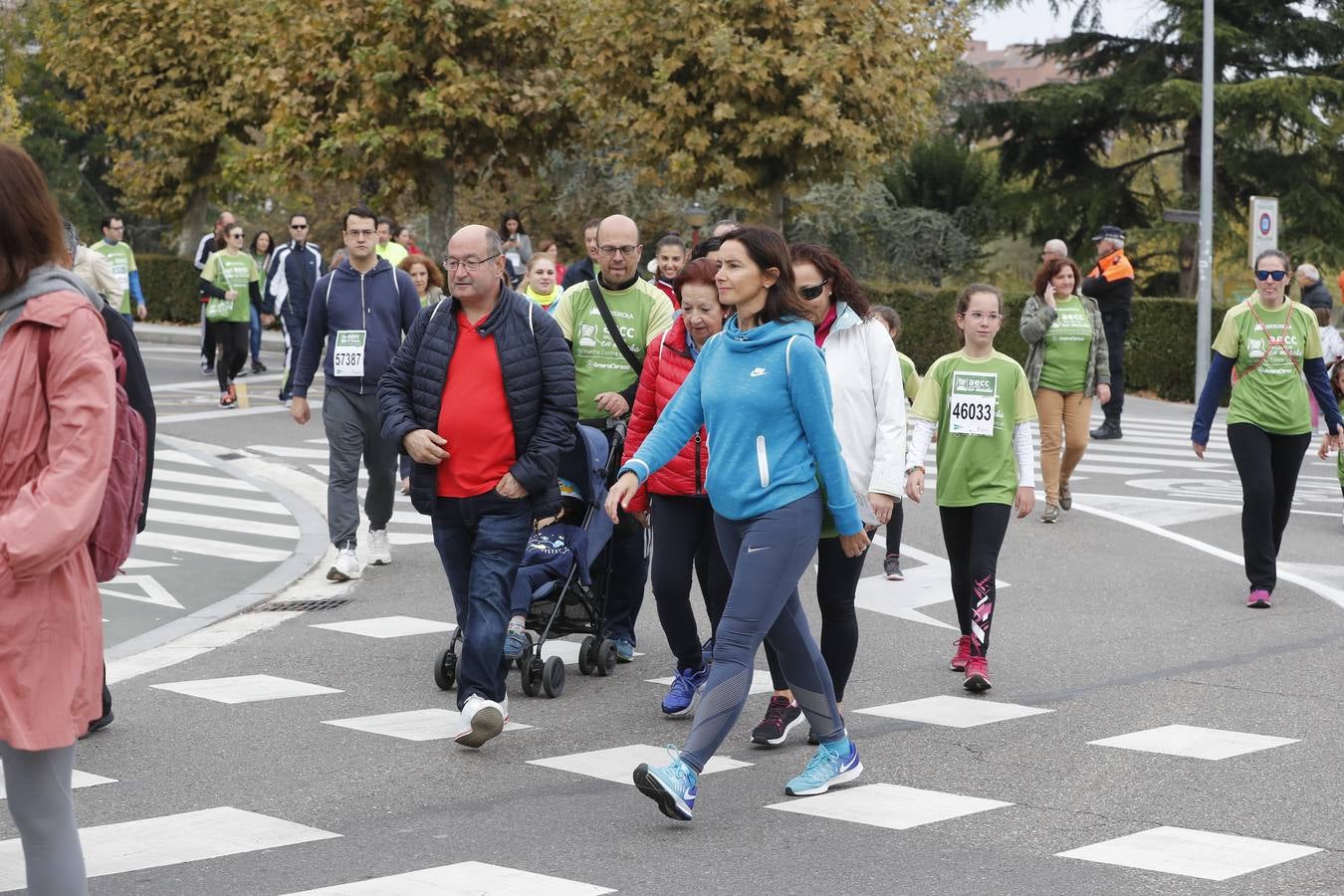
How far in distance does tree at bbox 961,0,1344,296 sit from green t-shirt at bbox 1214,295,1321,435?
24485 mm

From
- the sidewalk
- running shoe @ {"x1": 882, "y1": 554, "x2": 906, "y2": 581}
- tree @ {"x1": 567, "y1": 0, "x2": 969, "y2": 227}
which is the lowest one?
running shoe @ {"x1": 882, "y1": 554, "x2": 906, "y2": 581}

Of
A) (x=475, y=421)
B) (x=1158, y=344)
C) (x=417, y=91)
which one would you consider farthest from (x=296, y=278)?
(x=475, y=421)

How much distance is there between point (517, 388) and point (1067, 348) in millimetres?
7746

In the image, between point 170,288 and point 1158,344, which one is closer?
point 1158,344

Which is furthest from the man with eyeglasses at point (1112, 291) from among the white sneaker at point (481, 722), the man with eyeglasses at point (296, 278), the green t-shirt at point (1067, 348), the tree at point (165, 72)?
the tree at point (165, 72)

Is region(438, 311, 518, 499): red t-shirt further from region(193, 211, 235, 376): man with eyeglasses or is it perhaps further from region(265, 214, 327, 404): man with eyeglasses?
region(193, 211, 235, 376): man with eyeglasses

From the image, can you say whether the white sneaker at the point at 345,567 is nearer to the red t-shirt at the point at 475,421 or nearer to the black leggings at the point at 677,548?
the black leggings at the point at 677,548

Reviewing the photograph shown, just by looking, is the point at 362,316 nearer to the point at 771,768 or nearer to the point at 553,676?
the point at 553,676

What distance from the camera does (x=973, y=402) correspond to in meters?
8.43

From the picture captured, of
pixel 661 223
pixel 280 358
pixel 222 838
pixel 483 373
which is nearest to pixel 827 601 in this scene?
pixel 483 373

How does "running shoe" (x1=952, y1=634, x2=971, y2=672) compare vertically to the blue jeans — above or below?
below

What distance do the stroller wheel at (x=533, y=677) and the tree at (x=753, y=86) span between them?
1916cm

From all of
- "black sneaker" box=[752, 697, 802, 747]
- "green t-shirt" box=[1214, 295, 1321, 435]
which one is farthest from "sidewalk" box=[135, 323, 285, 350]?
"black sneaker" box=[752, 697, 802, 747]

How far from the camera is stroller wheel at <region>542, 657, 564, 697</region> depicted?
768 cm
